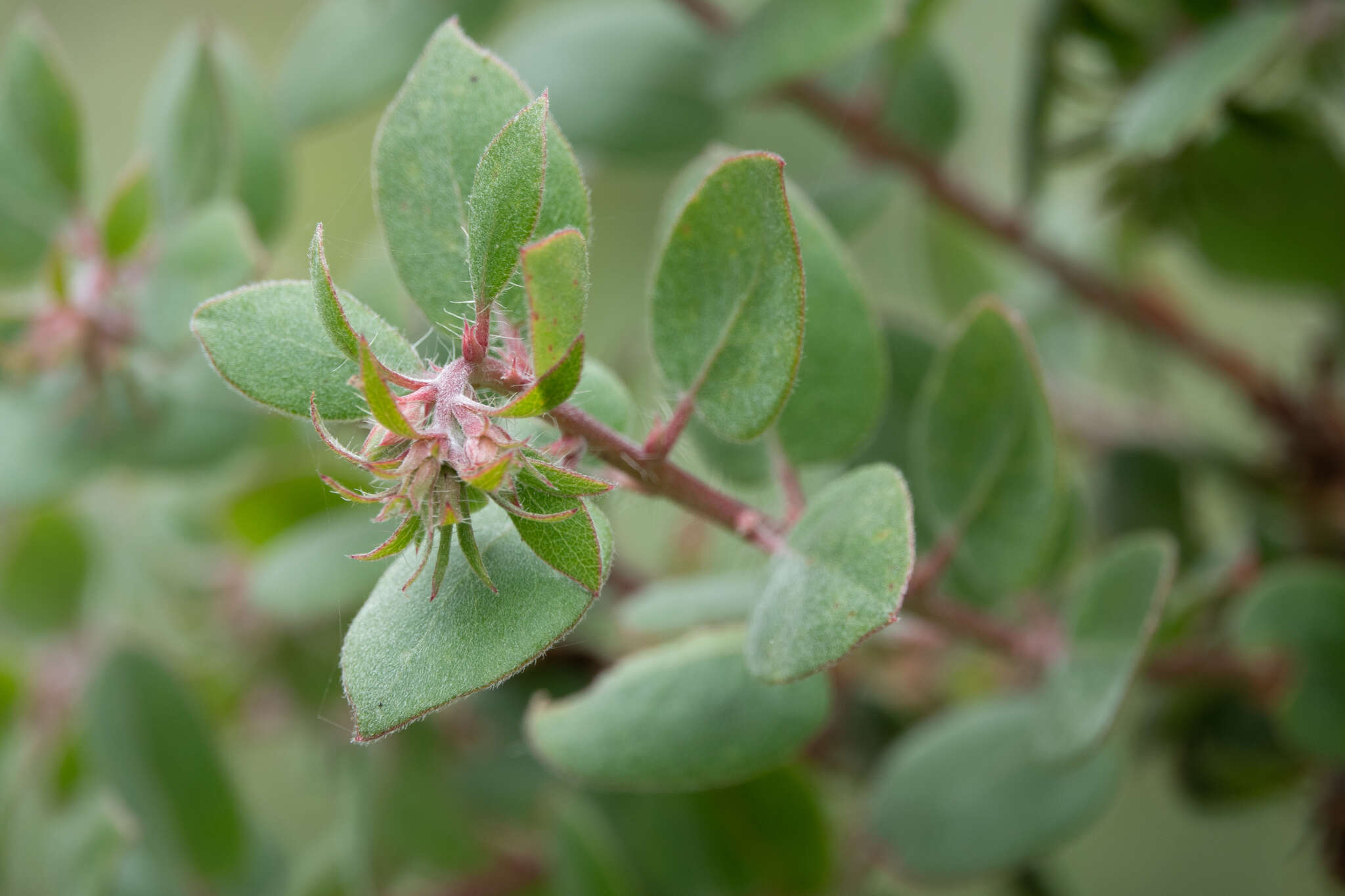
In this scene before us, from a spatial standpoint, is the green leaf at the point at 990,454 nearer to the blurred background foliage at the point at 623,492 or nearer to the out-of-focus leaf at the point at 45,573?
the blurred background foliage at the point at 623,492

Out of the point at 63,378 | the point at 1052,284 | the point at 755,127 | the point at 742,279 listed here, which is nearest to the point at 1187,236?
the point at 1052,284

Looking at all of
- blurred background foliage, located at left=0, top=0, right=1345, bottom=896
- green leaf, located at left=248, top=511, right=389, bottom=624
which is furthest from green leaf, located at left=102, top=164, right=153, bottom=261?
green leaf, located at left=248, top=511, right=389, bottom=624

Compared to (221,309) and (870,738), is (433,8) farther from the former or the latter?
(870,738)

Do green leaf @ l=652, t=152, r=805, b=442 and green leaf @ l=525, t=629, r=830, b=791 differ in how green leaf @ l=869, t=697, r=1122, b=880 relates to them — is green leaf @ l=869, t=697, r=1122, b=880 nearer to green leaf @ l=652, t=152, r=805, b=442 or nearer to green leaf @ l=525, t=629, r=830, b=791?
green leaf @ l=525, t=629, r=830, b=791

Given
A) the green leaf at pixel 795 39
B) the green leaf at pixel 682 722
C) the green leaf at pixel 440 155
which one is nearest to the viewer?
the green leaf at pixel 440 155

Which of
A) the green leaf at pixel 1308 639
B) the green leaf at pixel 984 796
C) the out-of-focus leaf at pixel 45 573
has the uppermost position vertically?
the green leaf at pixel 1308 639

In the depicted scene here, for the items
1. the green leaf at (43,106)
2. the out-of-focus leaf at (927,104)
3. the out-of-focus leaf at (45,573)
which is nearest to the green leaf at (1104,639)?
the out-of-focus leaf at (927,104)

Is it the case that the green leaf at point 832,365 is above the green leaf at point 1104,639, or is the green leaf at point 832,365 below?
above
